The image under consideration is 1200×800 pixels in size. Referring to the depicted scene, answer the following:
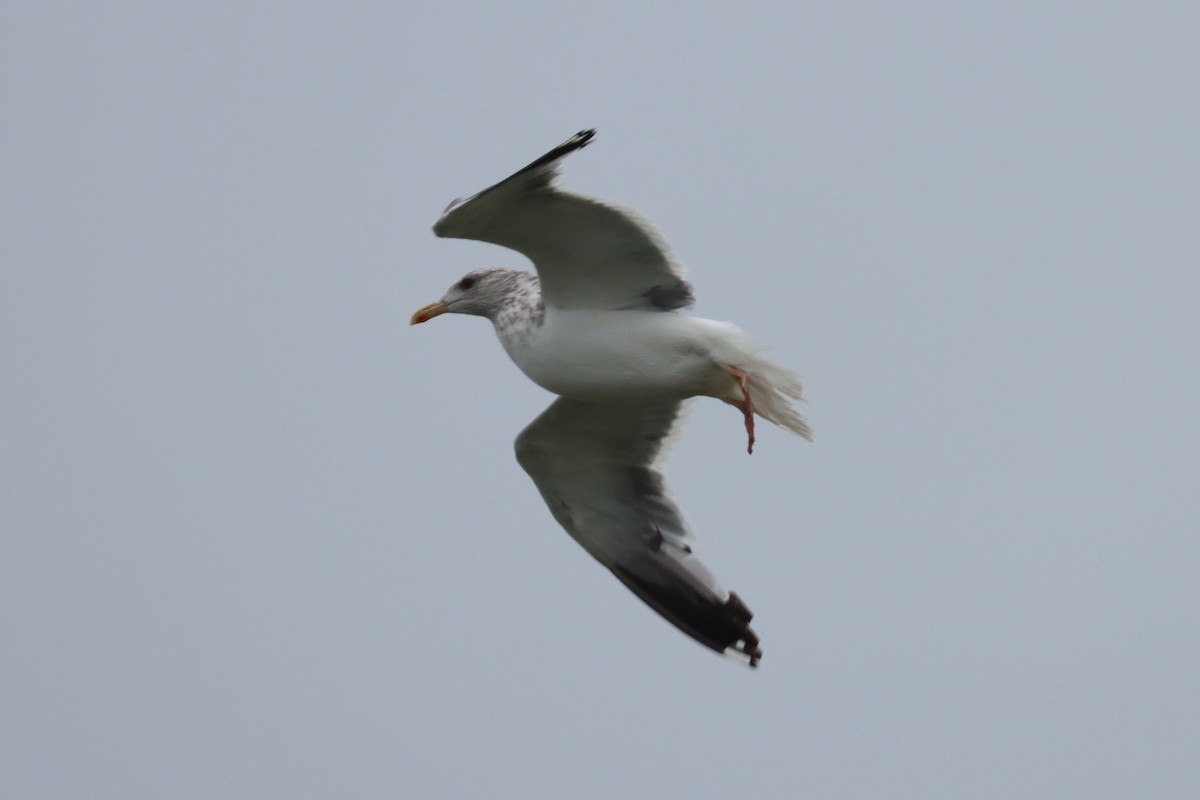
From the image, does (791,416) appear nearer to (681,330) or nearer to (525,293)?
(681,330)

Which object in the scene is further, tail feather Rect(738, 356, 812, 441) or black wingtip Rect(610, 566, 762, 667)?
black wingtip Rect(610, 566, 762, 667)

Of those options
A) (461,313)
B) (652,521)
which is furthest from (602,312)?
(652,521)

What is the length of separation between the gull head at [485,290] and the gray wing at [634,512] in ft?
2.55

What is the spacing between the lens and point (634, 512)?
9.88 m

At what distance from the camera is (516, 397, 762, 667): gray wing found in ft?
31.8

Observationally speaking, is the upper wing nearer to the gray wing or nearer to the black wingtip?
the gray wing

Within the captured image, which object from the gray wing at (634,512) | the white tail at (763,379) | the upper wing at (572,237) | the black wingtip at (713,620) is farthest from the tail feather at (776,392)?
the black wingtip at (713,620)

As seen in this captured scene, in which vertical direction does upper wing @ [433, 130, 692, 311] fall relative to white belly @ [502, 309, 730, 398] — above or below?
above

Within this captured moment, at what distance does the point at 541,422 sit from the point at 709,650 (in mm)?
1578

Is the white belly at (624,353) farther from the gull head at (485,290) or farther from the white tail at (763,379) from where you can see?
the gull head at (485,290)

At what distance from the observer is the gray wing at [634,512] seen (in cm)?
970

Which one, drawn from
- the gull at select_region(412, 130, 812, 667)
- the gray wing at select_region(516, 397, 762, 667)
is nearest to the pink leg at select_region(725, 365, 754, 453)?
the gull at select_region(412, 130, 812, 667)

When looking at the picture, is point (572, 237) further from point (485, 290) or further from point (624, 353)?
point (485, 290)

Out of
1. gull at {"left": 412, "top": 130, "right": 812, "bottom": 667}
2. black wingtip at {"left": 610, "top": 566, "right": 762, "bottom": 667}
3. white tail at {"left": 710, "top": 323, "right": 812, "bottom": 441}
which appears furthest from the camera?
black wingtip at {"left": 610, "top": 566, "right": 762, "bottom": 667}
